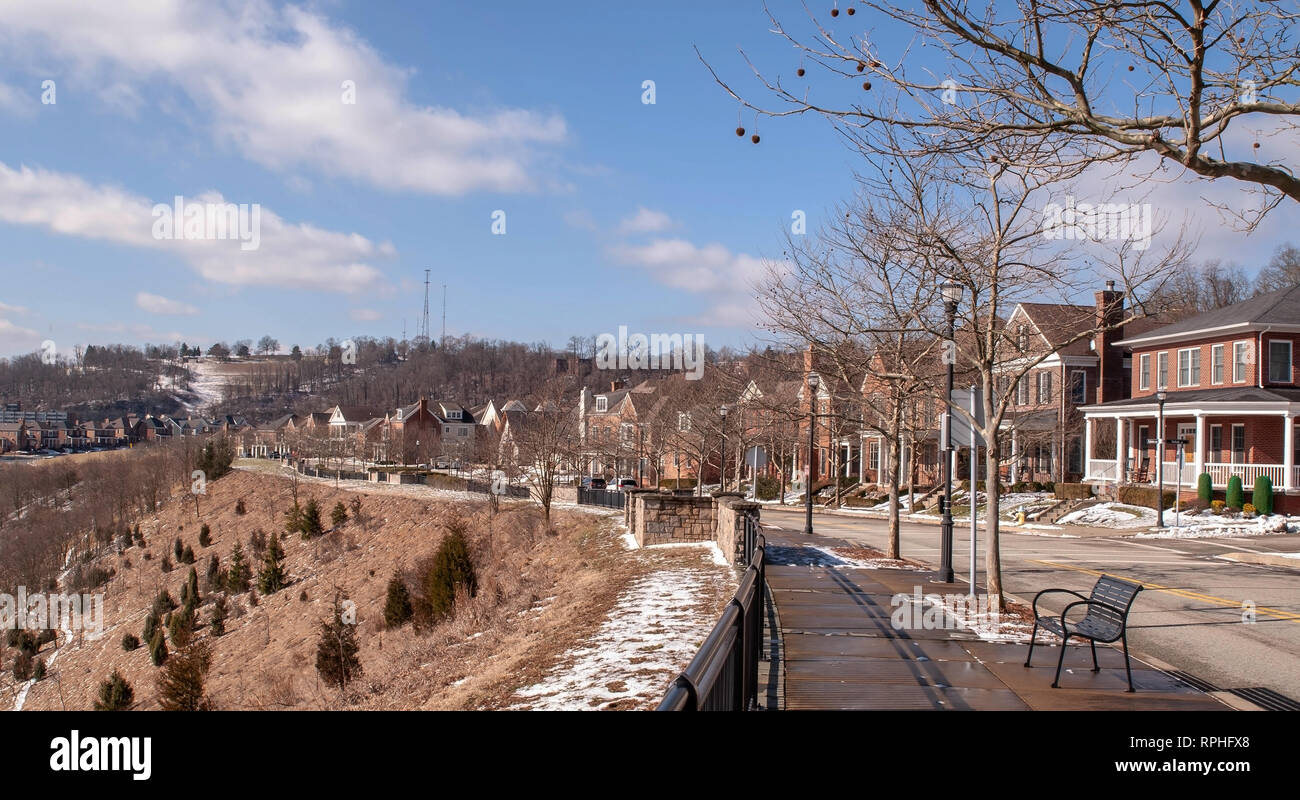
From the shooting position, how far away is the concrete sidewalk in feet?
21.6

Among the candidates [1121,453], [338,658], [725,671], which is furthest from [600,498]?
[725,671]

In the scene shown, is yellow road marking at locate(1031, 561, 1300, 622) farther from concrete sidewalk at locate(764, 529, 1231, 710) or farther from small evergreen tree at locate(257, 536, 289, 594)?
small evergreen tree at locate(257, 536, 289, 594)

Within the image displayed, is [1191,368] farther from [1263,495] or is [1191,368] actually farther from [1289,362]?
[1263,495]

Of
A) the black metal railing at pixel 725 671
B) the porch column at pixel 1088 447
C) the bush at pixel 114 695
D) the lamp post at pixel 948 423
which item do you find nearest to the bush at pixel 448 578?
the bush at pixel 114 695

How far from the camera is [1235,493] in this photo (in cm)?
2902

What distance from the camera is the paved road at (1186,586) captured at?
8930 mm

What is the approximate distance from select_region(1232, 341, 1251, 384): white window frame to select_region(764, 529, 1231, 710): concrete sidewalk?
94.8ft

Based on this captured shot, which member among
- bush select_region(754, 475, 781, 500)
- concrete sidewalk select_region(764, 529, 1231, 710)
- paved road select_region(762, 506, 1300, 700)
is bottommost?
bush select_region(754, 475, 781, 500)

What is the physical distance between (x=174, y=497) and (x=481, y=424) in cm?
3282

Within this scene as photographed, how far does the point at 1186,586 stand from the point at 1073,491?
2223 centimetres

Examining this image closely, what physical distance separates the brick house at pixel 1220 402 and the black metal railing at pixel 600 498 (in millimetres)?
21068

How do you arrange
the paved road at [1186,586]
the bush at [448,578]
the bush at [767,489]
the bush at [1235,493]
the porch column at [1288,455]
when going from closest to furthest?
1. the paved road at [1186,586]
2. the bush at [448,578]
3. the porch column at [1288,455]
4. the bush at [1235,493]
5. the bush at [767,489]

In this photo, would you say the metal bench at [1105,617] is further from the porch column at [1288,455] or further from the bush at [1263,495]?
the porch column at [1288,455]

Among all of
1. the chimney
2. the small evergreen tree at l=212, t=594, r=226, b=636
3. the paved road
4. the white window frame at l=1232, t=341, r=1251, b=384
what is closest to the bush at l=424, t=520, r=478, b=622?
the paved road
